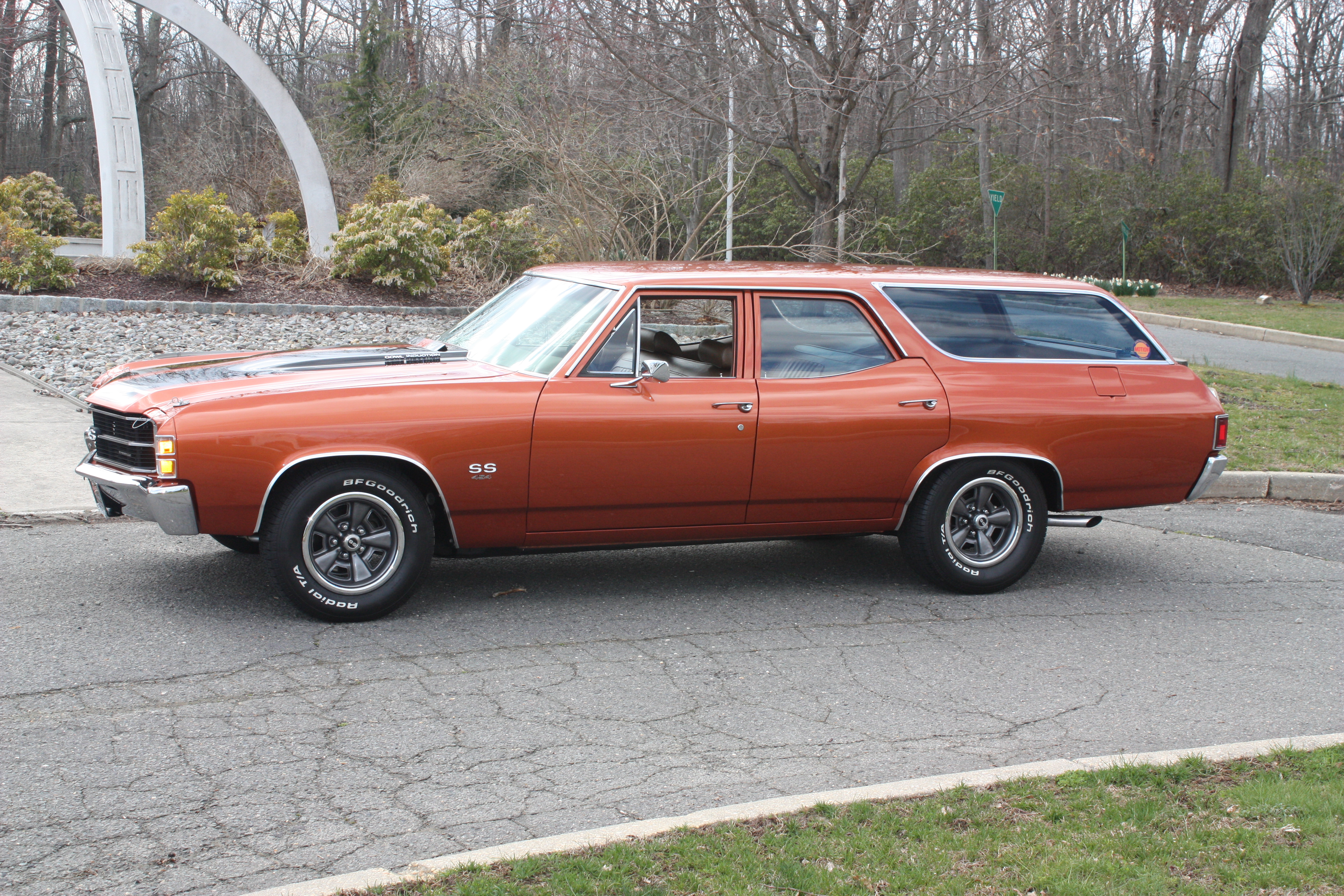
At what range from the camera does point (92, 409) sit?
547 cm

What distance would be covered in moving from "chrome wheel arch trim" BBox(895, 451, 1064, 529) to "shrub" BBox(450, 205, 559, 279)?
13934 mm

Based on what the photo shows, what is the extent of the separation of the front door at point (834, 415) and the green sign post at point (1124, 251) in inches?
1123

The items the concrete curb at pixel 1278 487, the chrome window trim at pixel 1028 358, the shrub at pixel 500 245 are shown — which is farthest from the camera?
the shrub at pixel 500 245

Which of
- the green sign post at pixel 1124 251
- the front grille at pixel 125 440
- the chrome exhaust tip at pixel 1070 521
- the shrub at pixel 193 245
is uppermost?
the green sign post at pixel 1124 251

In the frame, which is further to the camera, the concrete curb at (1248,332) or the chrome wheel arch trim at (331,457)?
the concrete curb at (1248,332)

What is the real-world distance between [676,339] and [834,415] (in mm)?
928

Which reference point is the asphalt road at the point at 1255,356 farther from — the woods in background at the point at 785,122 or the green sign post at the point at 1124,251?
the green sign post at the point at 1124,251

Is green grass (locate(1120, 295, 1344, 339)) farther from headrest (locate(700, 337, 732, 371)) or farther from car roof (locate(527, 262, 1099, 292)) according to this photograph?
headrest (locate(700, 337, 732, 371))

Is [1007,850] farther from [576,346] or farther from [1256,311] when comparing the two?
[1256,311]

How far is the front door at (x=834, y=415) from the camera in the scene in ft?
18.8

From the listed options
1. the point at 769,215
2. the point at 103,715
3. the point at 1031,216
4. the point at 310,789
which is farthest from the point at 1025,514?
the point at 1031,216

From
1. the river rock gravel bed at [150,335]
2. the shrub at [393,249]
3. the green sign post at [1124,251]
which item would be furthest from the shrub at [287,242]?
the green sign post at [1124,251]

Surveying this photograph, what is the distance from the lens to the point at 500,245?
1981 cm

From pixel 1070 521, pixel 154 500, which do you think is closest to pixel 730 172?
pixel 1070 521
